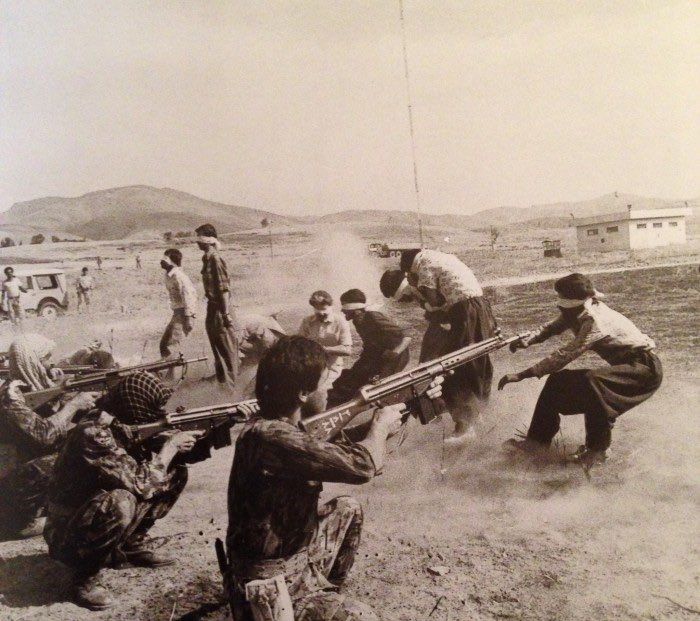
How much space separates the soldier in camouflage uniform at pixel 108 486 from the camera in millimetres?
3750

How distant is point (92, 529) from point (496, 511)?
252 centimetres

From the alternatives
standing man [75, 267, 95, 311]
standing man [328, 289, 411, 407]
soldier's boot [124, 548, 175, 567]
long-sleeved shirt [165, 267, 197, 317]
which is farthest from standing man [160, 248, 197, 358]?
soldier's boot [124, 548, 175, 567]

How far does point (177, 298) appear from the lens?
4.82 m

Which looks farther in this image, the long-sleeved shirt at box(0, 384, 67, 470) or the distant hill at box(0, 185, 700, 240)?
the distant hill at box(0, 185, 700, 240)

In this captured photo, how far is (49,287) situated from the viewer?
15.5ft

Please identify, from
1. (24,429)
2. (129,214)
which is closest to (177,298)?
(129,214)

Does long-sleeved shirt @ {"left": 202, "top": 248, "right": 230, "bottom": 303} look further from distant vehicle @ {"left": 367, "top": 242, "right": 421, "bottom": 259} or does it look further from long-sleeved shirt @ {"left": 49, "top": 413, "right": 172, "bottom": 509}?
long-sleeved shirt @ {"left": 49, "top": 413, "right": 172, "bottom": 509}

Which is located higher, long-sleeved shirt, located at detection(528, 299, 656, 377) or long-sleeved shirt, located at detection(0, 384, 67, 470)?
long-sleeved shirt, located at detection(528, 299, 656, 377)

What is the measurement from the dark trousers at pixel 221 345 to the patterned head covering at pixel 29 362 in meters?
1.25

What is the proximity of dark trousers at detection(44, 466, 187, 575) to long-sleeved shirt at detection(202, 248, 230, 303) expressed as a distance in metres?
1.60

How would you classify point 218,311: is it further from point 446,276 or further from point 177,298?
point 446,276

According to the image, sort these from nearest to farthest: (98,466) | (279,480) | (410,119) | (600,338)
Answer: (279,480) < (98,466) < (600,338) < (410,119)

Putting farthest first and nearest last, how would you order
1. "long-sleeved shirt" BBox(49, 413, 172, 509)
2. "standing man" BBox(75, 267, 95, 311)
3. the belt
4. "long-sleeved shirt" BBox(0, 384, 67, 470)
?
"standing man" BBox(75, 267, 95, 311)
"long-sleeved shirt" BBox(0, 384, 67, 470)
"long-sleeved shirt" BBox(49, 413, 172, 509)
the belt

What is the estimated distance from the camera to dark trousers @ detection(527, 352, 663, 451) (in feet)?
13.6
